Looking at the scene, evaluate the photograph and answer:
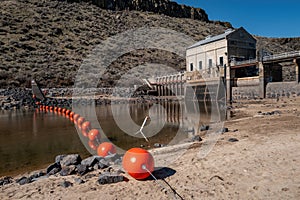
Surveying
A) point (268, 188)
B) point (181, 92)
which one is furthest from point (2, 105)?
point (268, 188)

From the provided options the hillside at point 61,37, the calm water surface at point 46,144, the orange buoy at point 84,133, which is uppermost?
the hillside at point 61,37

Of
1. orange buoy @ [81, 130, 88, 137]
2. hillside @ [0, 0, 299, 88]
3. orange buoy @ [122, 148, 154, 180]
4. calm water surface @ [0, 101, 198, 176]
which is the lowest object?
calm water surface @ [0, 101, 198, 176]

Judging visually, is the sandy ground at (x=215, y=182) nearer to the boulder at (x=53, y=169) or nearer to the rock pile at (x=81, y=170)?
the rock pile at (x=81, y=170)

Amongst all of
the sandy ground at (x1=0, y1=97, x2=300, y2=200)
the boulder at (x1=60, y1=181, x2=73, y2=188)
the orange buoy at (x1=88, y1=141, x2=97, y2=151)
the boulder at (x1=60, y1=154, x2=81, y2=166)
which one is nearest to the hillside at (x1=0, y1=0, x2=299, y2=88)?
the orange buoy at (x1=88, y1=141, x2=97, y2=151)

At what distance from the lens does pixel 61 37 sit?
69.3 metres

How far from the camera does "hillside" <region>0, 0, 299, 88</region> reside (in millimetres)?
46781

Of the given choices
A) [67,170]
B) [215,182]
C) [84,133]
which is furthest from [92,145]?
[215,182]

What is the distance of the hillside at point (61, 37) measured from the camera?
4678 cm

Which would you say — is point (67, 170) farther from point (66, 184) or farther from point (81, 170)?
point (66, 184)

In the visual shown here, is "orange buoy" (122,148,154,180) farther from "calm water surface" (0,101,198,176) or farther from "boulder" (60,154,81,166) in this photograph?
"calm water surface" (0,101,198,176)

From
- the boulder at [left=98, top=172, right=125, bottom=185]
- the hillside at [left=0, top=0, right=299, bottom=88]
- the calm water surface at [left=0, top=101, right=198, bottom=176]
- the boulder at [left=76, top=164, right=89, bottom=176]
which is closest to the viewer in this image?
the boulder at [left=98, top=172, right=125, bottom=185]

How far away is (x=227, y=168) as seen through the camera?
6.25 metres

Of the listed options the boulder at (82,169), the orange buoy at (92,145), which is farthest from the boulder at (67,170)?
the orange buoy at (92,145)

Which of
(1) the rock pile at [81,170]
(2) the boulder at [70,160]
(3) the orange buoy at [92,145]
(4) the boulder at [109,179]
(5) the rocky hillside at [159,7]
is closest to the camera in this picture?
(4) the boulder at [109,179]
